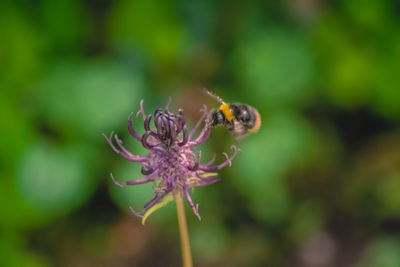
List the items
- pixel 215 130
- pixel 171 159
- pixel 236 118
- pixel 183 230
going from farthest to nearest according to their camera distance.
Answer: pixel 215 130 → pixel 236 118 → pixel 171 159 → pixel 183 230

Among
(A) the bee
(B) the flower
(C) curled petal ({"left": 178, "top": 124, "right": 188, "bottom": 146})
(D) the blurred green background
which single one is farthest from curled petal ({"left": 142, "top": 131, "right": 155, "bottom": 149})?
(D) the blurred green background

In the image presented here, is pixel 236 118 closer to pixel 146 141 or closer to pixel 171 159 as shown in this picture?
pixel 171 159

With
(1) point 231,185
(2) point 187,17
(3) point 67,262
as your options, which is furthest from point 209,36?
(3) point 67,262

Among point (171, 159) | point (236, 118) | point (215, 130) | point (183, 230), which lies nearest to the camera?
point (183, 230)

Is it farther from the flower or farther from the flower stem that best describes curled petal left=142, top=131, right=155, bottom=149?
the flower stem

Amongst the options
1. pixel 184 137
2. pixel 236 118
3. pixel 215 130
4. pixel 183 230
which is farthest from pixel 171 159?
pixel 215 130
